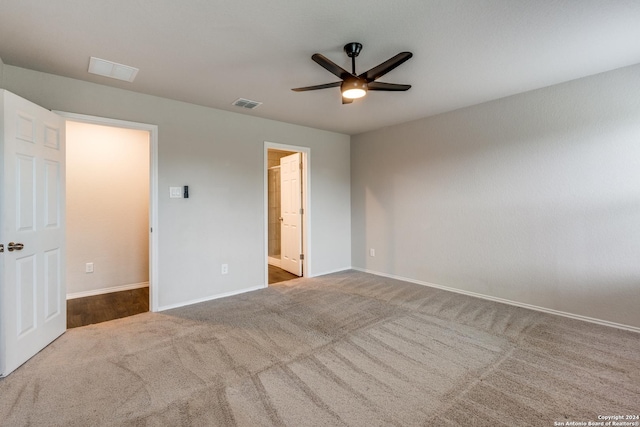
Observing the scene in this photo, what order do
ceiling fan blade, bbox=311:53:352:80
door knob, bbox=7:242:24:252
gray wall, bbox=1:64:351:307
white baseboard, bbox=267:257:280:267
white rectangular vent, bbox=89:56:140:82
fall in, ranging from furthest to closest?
white baseboard, bbox=267:257:280:267 < gray wall, bbox=1:64:351:307 < white rectangular vent, bbox=89:56:140:82 < door knob, bbox=7:242:24:252 < ceiling fan blade, bbox=311:53:352:80

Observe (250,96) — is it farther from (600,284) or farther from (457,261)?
(600,284)

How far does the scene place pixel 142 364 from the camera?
2.24 metres

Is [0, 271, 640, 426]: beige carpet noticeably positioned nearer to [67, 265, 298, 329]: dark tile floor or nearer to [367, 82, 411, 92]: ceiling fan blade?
[67, 265, 298, 329]: dark tile floor

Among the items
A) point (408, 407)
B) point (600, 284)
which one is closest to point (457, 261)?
point (600, 284)

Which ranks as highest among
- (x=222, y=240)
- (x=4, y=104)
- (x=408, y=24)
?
(x=408, y=24)

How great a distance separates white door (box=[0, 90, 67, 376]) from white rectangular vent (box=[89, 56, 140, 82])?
577 millimetres

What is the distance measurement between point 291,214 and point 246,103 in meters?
2.15

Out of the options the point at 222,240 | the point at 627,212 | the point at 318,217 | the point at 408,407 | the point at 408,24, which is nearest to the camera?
the point at 408,407

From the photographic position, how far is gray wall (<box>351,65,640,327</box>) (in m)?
2.86

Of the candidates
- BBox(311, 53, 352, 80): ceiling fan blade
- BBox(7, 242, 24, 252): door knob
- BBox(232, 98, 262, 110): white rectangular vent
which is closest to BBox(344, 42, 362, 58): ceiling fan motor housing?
BBox(311, 53, 352, 80): ceiling fan blade

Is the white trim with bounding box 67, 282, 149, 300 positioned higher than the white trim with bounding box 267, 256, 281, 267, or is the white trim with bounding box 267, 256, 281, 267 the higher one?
the white trim with bounding box 267, 256, 281, 267

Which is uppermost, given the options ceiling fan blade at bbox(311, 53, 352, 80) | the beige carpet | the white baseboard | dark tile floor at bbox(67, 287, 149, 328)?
ceiling fan blade at bbox(311, 53, 352, 80)

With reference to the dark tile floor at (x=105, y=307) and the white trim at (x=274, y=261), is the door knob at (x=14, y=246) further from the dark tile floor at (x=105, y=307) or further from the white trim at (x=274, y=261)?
the white trim at (x=274, y=261)

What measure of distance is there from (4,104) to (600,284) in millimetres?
5520
